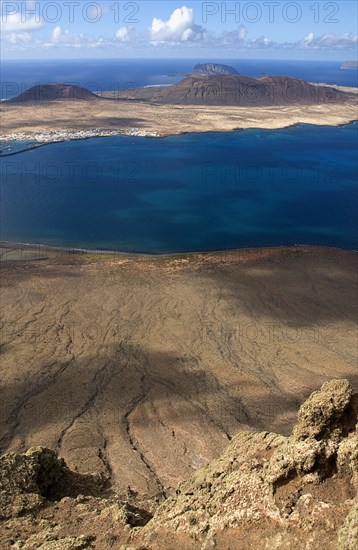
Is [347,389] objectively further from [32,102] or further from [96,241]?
[32,102]

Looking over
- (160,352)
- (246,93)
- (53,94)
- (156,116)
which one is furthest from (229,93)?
(160,352)

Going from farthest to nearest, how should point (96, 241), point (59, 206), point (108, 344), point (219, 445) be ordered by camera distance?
1. point (59, 206)
2. point (96, 241)
3. point (108, 344)
4. point (219, 445)

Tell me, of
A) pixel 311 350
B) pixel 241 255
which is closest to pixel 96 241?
pixel 241 255

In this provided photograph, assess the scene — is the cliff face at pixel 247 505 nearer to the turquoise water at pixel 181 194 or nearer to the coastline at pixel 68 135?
the turquoise water at pixel 181 194

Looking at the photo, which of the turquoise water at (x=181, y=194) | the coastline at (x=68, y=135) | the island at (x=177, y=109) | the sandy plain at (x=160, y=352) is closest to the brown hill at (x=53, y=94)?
the island at (x=177, y=109)

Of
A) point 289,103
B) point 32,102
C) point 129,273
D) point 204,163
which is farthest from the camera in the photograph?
point 289,103

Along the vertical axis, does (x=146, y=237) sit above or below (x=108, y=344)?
above
